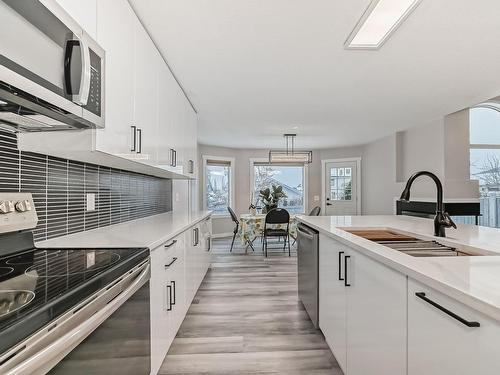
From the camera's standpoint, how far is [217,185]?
7.94 meters

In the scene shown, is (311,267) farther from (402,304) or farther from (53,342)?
(53,342)

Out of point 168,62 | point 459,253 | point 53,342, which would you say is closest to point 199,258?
point 168,62

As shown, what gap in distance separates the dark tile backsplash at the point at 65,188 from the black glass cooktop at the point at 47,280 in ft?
0.96

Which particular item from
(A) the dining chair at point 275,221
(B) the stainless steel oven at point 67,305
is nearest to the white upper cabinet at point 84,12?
(B) the stainless steel oven at point 67,305

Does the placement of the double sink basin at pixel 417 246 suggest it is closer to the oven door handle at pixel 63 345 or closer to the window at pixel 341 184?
the oven door handle at pixel 63 345

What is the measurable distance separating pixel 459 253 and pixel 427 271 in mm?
675

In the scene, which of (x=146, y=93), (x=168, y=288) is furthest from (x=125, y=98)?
(x=168, y=288)

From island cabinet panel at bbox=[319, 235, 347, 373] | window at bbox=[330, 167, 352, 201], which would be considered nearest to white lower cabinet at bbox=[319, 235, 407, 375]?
island cabinet panel at bbox=[319, 235, 347, 373]

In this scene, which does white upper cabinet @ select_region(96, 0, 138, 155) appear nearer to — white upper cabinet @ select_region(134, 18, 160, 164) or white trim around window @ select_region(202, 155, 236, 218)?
white upper cabinet @ select_region(134, 18, 160, 164)

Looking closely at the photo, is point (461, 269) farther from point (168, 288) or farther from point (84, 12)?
point (84, 12)

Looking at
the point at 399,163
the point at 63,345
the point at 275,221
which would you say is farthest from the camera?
the point at 399,163

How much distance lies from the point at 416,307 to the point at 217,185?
23.2ft

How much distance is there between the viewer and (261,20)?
2135mm

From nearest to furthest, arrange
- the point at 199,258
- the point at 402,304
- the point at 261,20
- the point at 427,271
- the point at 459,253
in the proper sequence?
the point at 427,271, the point at 402,304, the point at 459,253, the point at 261,20, the point at 199,258
